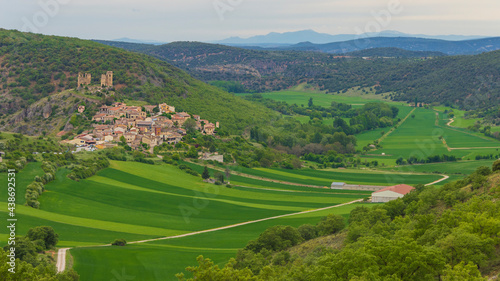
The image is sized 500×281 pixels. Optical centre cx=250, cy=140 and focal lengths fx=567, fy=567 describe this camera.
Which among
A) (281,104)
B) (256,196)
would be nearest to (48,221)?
(256,196)

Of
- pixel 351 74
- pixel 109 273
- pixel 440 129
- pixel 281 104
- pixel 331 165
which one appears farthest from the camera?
pixel 351 74

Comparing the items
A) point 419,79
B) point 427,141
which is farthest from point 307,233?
point 419,79

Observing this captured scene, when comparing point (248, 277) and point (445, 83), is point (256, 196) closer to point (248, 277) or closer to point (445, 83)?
point (248, 277)

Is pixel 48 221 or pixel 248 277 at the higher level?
pixel 248 277

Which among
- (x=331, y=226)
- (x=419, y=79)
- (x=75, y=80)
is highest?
(x=419, y=79)

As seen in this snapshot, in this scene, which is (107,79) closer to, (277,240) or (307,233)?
(307,233)

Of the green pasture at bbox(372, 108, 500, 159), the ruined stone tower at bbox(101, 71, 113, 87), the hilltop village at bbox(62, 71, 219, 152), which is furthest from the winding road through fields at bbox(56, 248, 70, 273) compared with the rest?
the ruined stone tower at bbox(101, 71, 113, 87)

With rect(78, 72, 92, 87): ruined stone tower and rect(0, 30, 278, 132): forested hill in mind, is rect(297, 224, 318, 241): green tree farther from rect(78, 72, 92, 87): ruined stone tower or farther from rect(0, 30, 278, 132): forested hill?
rect(78, 72, 92, 87): ruined stone tower
